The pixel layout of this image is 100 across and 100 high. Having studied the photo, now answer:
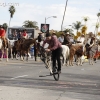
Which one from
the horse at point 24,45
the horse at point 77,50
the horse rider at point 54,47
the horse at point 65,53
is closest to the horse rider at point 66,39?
the horse at point 77,50

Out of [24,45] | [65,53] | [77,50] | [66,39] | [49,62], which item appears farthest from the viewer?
[24,45]

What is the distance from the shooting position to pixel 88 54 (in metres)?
39.1

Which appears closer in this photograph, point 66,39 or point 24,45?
point 66,39

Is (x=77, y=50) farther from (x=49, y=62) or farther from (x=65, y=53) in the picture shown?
(x=49, y=62)

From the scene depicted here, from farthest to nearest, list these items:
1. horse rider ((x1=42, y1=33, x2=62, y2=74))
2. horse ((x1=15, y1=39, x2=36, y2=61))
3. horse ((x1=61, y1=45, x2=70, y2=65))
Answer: horse ((x1=15, y1=39, x2=36, y2=61)) → horse ((x1=61, y1=45, x2=70, y2=65)) → horse rider ((x1=42, y1=33, x2=62, y2=74))

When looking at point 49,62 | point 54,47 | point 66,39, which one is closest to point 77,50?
point 66,39

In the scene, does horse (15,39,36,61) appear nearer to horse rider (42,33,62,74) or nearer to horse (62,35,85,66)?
horse (62,35,85,66)

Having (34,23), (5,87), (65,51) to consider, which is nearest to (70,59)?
(65,51)

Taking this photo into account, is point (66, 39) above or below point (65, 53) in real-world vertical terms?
above

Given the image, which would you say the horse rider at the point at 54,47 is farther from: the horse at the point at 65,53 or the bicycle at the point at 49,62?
the horse at the point at 65,53

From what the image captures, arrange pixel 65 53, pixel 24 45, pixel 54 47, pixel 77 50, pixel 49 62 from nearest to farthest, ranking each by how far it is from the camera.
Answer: pixel 54 47 < pixel 49 62 < pixel 65 53 < pixel 77 50 < pixel 24 45

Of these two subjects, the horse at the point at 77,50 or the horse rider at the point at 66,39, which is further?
the horse at the point at 77,50

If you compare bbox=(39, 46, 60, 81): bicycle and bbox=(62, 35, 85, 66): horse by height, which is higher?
bbox=(39, 46, 60, 81): bicycle

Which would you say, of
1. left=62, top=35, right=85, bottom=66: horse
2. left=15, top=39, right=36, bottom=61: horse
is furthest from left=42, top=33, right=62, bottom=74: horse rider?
left=15, top=39, right=36, bottom=61: horse
